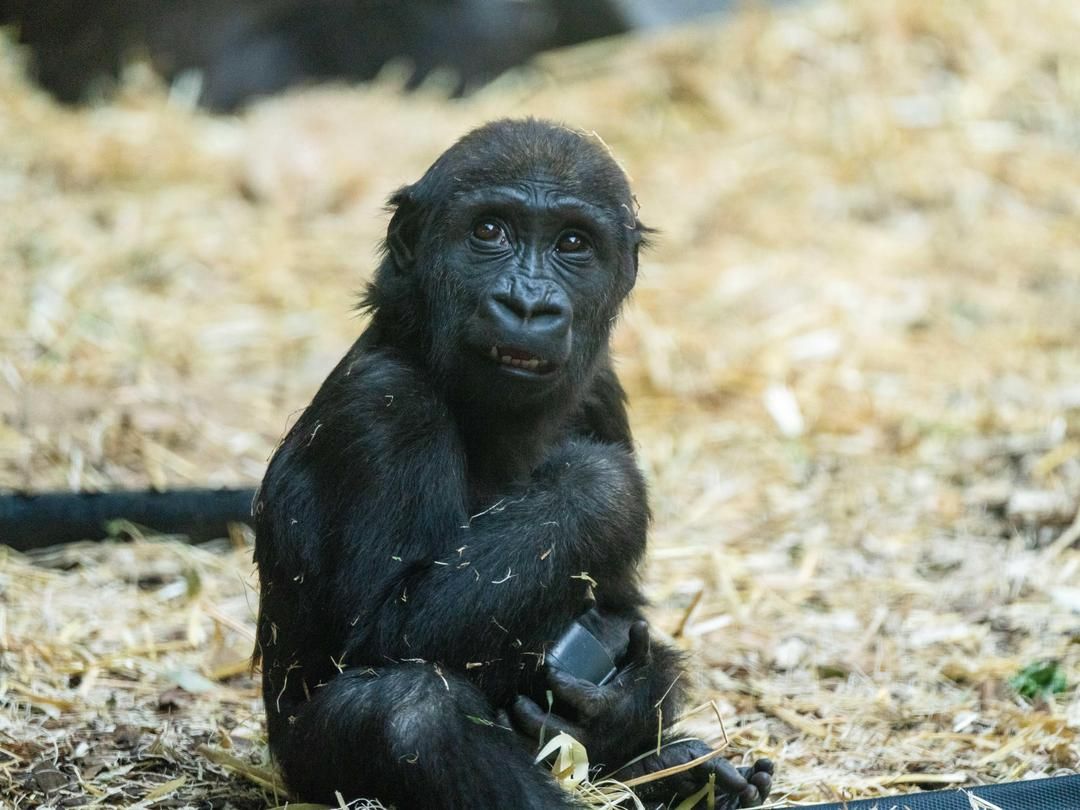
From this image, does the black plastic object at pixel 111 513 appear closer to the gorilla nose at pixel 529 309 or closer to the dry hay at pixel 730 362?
the dry hay at pixel 730 362

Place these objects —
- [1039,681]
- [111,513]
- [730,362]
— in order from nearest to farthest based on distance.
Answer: [1039,681] < [111,513] < [730,362]

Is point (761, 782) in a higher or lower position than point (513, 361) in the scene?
lower

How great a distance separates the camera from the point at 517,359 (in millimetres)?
3729

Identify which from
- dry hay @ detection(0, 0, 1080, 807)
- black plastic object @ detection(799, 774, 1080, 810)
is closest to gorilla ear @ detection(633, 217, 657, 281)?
dry hay @ detection(0, 0, 1080, 807)

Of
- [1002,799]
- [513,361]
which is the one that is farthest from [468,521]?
[1002,799]

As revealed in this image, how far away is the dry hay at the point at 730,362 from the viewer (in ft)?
15.5

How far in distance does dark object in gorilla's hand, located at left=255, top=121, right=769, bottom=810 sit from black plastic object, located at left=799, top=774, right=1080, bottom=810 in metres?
0.39

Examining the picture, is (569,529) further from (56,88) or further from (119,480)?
(56,88)

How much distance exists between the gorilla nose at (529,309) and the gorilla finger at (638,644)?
0.86 m

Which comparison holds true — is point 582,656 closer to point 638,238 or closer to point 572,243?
point 572,243

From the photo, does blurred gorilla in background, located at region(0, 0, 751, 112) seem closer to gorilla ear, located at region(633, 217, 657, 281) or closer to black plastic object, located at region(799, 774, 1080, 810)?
gorilla ear, located at region(633, 217, 657, 281)

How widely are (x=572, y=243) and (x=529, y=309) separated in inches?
14.3

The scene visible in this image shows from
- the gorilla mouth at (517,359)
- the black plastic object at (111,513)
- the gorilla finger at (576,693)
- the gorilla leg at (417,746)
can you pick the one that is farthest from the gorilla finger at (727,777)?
the black plastic object at (111,513)

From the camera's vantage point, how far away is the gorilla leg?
3.33 metres
